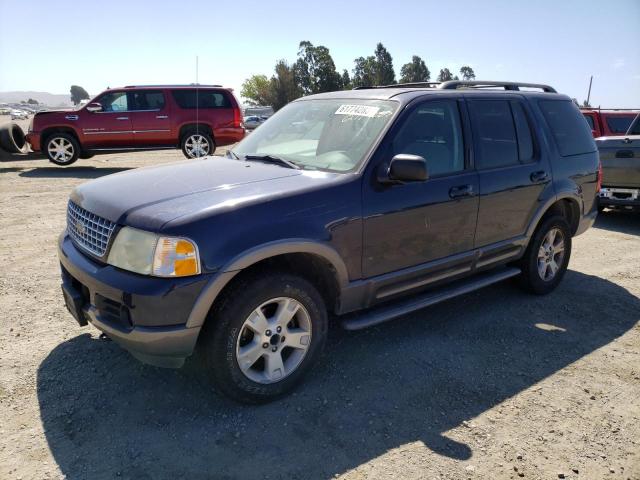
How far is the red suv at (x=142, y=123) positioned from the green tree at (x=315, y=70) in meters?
71.6

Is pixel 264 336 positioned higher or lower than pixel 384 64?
lower

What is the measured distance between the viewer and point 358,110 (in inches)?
142

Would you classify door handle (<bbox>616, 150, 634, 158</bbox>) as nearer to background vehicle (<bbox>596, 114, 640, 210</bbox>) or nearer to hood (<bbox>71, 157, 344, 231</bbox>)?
background vehicle (<bbox>596, 114, 640, 210</bbox>)

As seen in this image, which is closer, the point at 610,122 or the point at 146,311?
the point at 146,311

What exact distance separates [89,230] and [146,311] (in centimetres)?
80

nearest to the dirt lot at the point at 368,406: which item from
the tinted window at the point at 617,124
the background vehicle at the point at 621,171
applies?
the background vehicle at the point at 621,171

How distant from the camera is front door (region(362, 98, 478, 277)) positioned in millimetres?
3240

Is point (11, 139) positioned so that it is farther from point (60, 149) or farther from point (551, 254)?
point (551, 254)

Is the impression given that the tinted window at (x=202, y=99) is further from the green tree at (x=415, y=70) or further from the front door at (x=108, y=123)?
the green tree at (x=415, y=70)

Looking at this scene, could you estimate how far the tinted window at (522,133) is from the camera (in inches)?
169

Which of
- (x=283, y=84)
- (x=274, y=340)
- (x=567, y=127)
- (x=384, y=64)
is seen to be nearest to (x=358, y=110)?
(x=274, y=340)

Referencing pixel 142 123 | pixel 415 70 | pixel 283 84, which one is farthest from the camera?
pixel 415 70

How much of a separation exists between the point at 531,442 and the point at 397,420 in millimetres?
742

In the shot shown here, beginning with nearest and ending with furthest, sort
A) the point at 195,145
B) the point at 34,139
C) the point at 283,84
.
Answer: the point at 34,139 → the point at 195,145 → the point at 283,84
